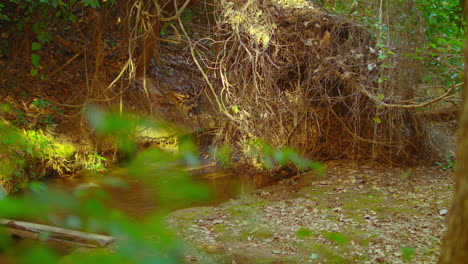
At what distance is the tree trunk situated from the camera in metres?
1.20

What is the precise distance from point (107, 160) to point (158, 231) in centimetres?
658

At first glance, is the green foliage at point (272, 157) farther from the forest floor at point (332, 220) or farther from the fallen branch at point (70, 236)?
the fallen branch at point (70, 236)

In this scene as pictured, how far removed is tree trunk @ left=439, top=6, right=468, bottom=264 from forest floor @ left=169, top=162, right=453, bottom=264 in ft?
7.25

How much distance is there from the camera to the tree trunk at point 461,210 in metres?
1.20

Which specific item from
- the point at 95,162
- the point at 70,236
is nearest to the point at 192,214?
the point at 70,236

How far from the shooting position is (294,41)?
6.93m

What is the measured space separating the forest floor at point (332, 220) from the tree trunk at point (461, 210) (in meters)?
2.21

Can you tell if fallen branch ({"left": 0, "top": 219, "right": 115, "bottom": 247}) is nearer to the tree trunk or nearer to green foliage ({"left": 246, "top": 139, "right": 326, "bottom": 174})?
the tree trunk

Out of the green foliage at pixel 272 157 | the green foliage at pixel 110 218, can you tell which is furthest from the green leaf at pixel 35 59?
the green foliage at pixel 110 218

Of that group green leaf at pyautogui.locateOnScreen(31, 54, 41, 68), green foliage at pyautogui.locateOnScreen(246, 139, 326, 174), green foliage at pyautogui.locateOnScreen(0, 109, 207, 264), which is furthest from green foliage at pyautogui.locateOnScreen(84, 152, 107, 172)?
green foliage at pyautogui.locateOnScreen(0, 109, 207, 264)

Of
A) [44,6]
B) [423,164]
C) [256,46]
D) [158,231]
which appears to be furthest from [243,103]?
[158,231]

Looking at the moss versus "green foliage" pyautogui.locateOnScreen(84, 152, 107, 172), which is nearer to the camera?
the moss

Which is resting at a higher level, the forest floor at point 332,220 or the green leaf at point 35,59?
the green leaf at point 35,59

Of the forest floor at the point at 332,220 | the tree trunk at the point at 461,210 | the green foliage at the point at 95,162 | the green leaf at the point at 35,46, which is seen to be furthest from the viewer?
the green leaf at the point at 35,46
